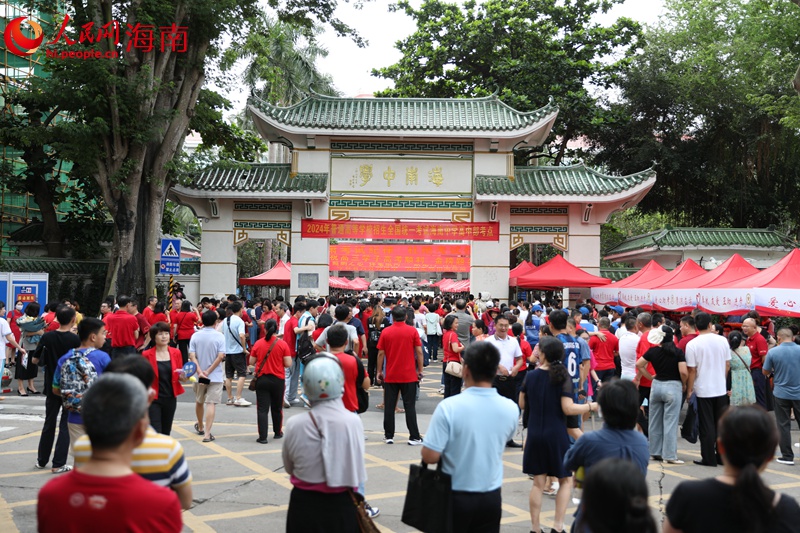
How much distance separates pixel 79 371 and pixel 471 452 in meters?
4.11

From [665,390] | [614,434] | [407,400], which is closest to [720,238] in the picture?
[665,390]

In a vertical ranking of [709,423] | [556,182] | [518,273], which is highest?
[556,182]

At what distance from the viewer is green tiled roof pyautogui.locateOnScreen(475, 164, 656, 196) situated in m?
20.9

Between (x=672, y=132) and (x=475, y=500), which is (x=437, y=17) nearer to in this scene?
(x=672, y=132)

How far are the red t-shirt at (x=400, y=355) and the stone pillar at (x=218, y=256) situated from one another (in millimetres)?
13392

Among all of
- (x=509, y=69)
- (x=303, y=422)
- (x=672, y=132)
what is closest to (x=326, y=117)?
(x=509, y=69)

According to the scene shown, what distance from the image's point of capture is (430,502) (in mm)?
3936

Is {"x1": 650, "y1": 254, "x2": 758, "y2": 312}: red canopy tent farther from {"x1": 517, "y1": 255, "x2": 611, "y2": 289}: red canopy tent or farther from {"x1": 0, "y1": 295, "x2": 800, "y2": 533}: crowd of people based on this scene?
{"x1": 0, "y1": 295, "x2": 800, "y2": 533}: crowd of people

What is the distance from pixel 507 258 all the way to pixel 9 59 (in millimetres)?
18865

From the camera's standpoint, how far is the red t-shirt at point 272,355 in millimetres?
8938

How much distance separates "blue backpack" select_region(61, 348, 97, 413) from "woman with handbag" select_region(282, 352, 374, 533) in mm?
3339

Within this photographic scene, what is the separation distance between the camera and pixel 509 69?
89.6ft

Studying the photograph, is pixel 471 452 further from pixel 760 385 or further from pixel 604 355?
pixel 760 385

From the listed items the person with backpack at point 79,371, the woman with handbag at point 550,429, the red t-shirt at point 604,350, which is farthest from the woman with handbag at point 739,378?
the person with backpack at point 79,371
